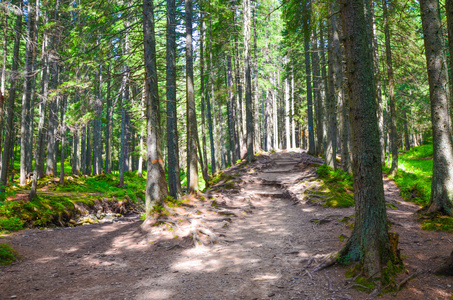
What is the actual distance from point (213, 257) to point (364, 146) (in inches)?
149

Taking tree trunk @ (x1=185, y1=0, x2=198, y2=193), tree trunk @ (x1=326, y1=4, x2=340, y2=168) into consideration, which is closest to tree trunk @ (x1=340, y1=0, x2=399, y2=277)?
tree trunk @ (x1=185, y1=0, x2=198, y2=193)

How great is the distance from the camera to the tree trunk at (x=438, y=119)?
6.03 m

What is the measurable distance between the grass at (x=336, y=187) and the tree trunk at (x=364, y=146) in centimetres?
509

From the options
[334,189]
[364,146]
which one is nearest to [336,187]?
[334,189]

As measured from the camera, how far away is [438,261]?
4098 mm

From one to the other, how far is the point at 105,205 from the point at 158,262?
10.2 metres

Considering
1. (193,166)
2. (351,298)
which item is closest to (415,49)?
(193,166)

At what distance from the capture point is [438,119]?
6367 millimetres

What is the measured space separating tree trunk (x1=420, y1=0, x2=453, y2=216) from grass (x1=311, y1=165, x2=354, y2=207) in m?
2.94

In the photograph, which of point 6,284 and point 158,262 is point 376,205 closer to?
point 158,262

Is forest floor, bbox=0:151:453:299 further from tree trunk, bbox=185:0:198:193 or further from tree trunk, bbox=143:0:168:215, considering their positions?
tree trunk, bbox=185:0:198:193

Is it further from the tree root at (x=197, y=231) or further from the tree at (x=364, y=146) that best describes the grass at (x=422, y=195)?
the tree root at (x=197, y=231)

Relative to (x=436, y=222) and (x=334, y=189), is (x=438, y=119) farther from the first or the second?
(x=334, y=189)

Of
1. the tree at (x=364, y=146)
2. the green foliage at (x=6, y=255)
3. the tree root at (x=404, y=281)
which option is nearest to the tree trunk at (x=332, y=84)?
the tree at (x=364, y=146)
